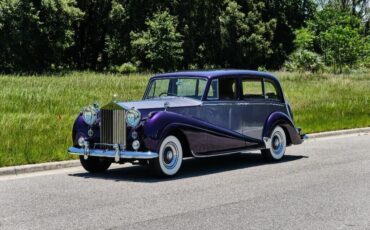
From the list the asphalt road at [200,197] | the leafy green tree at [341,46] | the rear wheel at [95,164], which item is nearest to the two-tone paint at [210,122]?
the rear wheel at [95,164]

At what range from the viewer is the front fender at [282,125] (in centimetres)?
1133

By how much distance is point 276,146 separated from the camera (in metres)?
11.6

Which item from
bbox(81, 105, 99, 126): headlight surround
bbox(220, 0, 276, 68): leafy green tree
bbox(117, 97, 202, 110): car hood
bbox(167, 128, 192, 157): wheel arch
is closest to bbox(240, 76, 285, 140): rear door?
bbox(117, 97, 202, 110): car hood

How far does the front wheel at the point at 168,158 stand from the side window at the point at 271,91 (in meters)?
2.94

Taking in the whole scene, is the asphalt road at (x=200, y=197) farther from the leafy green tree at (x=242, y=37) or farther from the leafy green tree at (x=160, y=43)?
the leafy green tree at (x=242, y=37)

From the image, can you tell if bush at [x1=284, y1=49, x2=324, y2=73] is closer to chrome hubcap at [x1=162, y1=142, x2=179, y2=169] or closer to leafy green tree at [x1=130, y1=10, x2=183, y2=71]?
leafy green tree at [x1=130, y1=10, x2=183, y2=71]

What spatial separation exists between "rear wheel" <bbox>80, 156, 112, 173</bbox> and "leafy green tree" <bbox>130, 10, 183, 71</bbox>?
40.6m

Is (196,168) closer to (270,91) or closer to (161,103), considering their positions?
(161,103)

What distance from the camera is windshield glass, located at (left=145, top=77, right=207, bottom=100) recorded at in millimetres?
10416

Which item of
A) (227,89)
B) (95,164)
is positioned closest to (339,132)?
(227,89)

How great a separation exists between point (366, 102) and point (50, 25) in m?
29.3

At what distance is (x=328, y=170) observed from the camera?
10125 mm

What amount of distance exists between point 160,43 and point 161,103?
4224cm

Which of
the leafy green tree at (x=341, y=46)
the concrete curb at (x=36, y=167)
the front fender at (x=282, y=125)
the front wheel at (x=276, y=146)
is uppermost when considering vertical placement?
the leafy green tree at (x=341, y=46)
